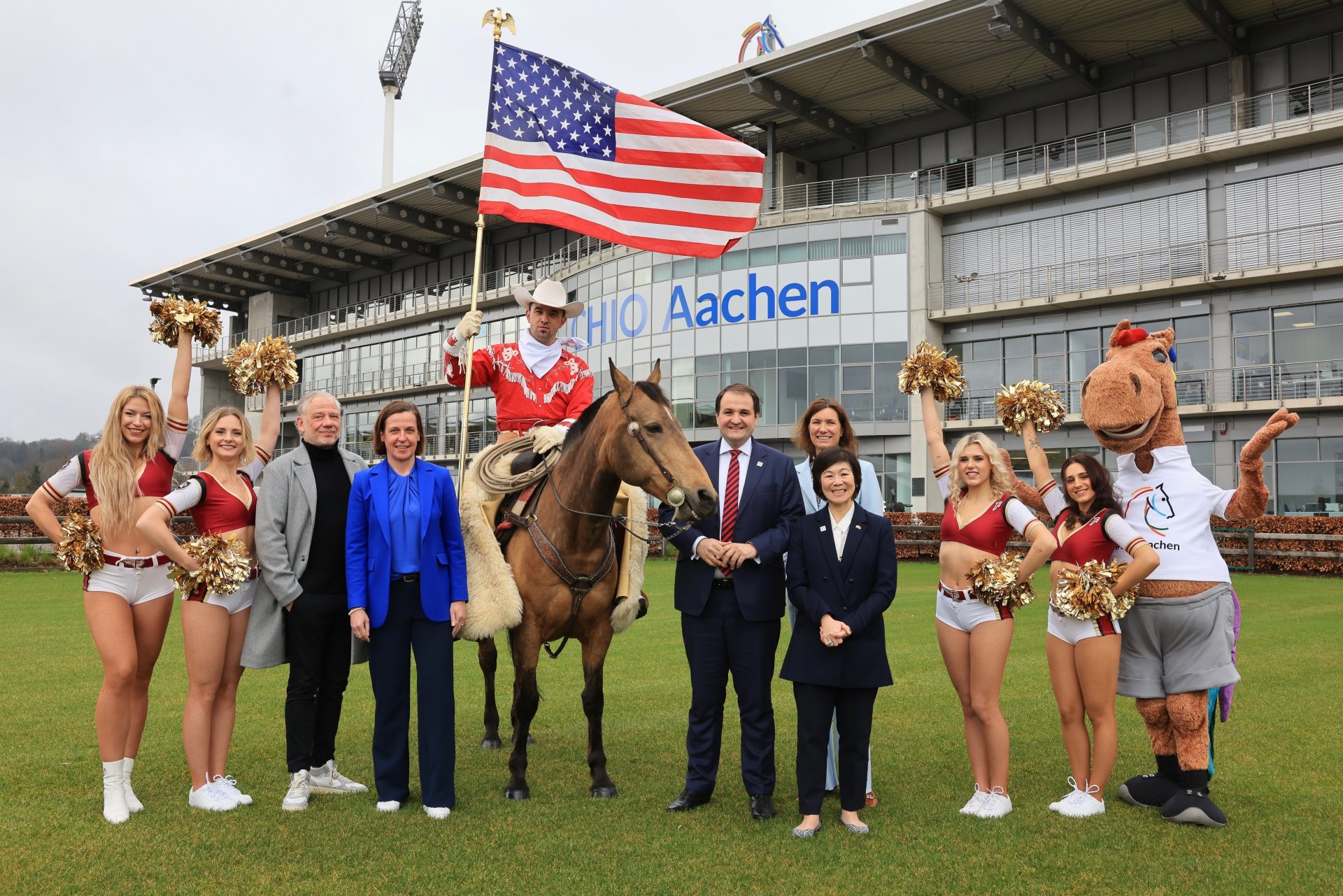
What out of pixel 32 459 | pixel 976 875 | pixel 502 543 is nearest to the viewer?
pixel 976 875

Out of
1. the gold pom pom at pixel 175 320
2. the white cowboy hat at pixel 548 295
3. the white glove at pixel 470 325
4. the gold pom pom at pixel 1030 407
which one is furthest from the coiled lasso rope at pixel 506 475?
the gold pom pom at pixel 1030 407

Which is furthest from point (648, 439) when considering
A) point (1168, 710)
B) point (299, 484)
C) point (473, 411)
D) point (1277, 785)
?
point (473, 411)

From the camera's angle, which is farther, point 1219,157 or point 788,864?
point 1219,157

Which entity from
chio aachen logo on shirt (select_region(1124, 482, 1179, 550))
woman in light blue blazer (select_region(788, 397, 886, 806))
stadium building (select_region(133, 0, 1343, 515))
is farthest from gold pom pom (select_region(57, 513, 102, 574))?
stadium building (select_region(133, 0, 1343, 515))

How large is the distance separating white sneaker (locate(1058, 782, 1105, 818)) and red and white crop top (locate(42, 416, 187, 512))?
5.20 metres

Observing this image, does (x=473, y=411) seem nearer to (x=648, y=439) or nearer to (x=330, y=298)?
(x=330, y=298)

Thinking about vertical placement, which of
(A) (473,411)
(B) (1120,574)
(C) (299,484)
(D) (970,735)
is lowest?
(D) (970,735)

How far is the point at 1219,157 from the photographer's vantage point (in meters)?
26.3

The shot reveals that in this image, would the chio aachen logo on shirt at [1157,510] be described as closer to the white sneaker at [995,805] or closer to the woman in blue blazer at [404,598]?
the white sneaker at [995,805]

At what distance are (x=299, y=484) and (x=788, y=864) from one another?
3.30 meters

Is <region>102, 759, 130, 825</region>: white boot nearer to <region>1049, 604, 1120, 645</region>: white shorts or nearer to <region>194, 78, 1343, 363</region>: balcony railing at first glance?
<region>1049, 604, 1120, 645</region>: white shorts

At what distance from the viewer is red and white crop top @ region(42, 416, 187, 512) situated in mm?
5207

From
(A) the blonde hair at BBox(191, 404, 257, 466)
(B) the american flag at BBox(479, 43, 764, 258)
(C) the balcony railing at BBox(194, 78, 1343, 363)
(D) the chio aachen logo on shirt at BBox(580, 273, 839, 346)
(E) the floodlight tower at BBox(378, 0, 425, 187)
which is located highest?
(E) the floodlight tower at BBox(378, 0, 425, 187)

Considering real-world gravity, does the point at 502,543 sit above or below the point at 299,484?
below
